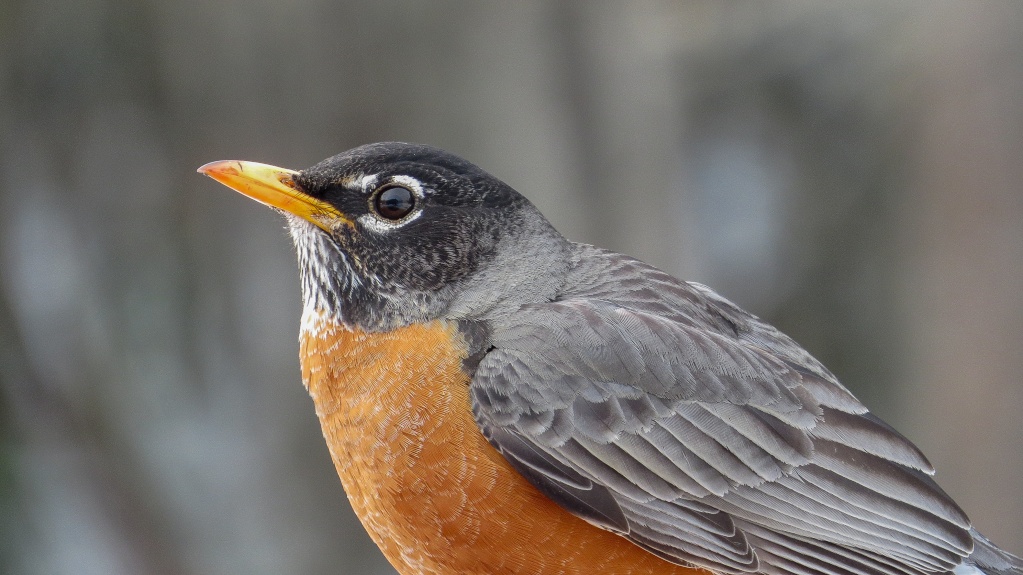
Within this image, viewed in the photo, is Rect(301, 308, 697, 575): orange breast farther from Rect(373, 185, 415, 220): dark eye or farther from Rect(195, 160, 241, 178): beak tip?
Rect(195, 160, 241, 178): beak tip

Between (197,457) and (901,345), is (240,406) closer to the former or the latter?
(197,457)

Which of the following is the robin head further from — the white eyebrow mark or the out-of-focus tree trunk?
the out-of-focus tree trunk

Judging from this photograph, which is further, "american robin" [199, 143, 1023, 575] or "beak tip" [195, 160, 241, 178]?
"beak tip" [195, 160, 241, 178]

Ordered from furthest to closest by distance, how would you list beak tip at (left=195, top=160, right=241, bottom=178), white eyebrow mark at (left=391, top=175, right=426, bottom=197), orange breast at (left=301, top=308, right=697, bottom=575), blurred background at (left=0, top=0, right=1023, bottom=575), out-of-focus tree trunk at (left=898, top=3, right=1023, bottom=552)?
blurred background at (left=0, top=0, right=1023, bottom=575) → out-of-focus tree trunk at (left=898, top=3, right=1023, bottom=552) → white eyebrow mark at (left=391, top=175, right=426, bottom=197) → beak tip at (left=195, top=160, right=241, bottom=178) → orange breast at (left=301, top=308, right=697, bottom=575)

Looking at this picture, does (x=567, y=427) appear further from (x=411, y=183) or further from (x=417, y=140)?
(x=417, y=140)

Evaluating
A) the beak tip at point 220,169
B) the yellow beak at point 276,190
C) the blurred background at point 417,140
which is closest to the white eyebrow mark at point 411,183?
the yellow beak at point 276,190

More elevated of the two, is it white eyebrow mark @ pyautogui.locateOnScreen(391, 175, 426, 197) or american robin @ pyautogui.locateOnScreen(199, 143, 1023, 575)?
white eyebrow mark @ pyautogui.locateOnScreen(391, 175, 426, 197)

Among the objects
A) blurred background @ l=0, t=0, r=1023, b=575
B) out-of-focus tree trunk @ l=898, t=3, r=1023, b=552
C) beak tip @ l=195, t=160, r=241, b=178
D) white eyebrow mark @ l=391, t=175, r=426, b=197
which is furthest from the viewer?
blurred background @ l=0, t=0, r=1023, b=575

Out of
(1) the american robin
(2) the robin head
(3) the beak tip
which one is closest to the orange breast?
(1) the american robin
